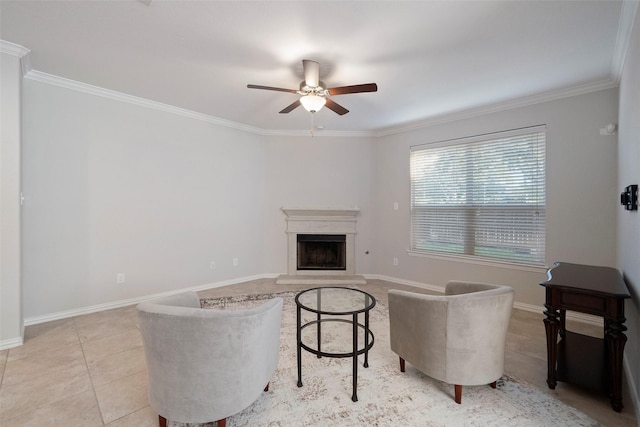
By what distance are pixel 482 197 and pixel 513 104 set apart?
124 centimetres

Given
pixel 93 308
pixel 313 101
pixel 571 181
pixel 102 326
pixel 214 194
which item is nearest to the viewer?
pixel 313 101

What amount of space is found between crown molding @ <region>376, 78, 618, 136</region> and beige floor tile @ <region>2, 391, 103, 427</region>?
192 inches

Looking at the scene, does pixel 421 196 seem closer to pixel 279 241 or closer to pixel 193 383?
pixel 279 241

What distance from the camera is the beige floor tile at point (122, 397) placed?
176 cm

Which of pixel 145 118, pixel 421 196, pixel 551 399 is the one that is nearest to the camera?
pixel 551 399

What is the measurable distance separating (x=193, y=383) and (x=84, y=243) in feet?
9.44

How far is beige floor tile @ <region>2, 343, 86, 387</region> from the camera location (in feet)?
6.98

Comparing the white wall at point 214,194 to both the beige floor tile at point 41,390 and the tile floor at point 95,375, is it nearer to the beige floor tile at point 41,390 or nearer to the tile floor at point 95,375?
the tile floor at point 95,375

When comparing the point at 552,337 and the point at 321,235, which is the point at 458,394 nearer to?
the point at 552,337

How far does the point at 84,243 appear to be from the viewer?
3332 millimetres

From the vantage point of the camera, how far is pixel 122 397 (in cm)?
190

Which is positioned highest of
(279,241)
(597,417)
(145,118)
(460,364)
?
(145,118)

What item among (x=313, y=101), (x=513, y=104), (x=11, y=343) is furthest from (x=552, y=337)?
(x=11, y=343)

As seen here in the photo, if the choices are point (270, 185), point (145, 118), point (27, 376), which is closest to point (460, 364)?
point (27, 376)
